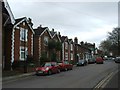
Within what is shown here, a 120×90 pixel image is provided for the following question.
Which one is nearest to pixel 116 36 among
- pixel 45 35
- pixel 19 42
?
pixel 45 35

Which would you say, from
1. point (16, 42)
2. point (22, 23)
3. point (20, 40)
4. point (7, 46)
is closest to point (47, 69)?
point (7, 46)

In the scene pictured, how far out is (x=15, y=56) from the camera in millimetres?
40469

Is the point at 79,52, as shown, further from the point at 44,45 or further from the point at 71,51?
the point at 44,45

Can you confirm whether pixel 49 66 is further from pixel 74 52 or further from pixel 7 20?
pixel 74 52

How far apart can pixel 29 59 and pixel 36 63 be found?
4.18 metres

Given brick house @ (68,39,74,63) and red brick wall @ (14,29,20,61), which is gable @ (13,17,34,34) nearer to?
red brick wall @ (14,29,20,61)

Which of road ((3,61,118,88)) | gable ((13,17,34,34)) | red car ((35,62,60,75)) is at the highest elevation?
gable ((13,17,34,34))

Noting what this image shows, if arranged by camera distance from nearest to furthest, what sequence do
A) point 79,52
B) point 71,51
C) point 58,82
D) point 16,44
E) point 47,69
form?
point 58,82, point 47,69, point 16,44, point 71,51, point 79,52

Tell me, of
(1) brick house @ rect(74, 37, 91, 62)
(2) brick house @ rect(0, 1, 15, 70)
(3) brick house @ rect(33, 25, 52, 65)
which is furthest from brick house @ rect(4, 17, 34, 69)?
(1) brick house @ rect(74, 37, 91, 62)

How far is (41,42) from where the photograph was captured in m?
52.2

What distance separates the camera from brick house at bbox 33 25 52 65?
50.7 meters

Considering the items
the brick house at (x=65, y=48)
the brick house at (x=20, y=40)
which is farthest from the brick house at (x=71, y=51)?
the brick house at (x=20, y=40)

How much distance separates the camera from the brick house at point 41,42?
50.7 m

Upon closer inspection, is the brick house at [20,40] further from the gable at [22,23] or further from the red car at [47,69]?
the red car at [47,69]
